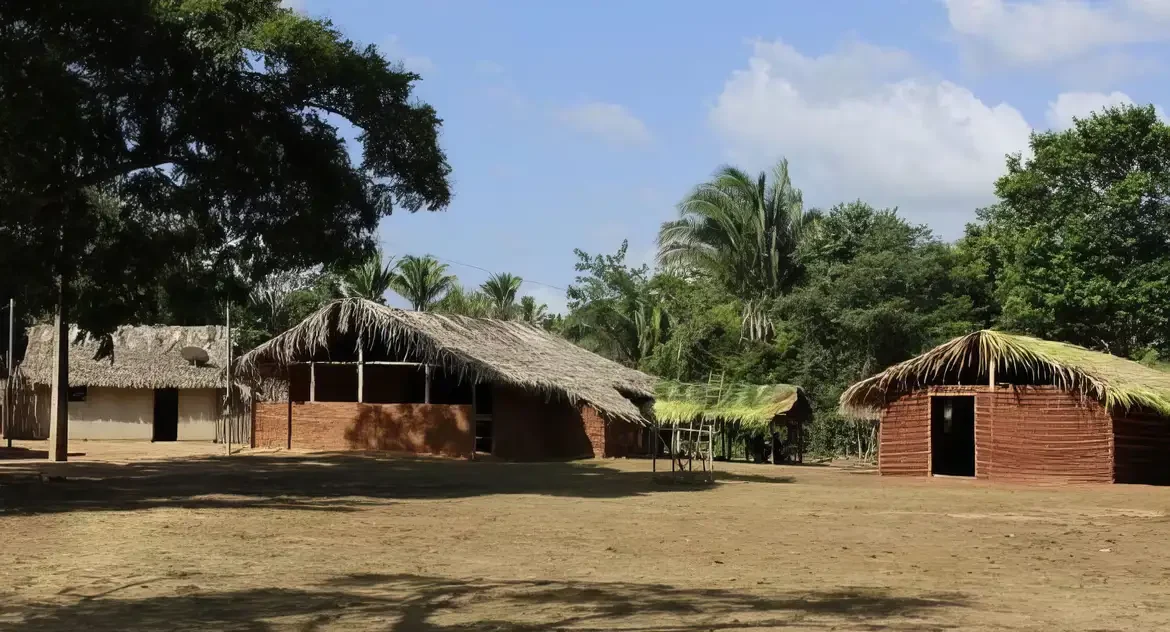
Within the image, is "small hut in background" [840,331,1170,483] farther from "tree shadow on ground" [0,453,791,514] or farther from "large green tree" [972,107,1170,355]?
"large green tree" [972,107,1170,355]

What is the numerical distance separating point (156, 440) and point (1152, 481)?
2891 centimetres

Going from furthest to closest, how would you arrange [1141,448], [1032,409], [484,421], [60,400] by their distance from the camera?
[484,421] → [1141,448] → [1032,409] → [60,400]

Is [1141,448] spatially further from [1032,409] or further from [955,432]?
[955,432]

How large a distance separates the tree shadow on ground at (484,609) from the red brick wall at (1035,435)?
54.5 ft

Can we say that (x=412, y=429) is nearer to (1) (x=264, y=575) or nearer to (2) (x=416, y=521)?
(2) (x=416, y=521)

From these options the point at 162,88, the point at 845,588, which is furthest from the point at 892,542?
the point at 162,88

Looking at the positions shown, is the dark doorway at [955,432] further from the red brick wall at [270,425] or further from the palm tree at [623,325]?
the red brick wall at [270,425]

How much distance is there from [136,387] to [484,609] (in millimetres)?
32480

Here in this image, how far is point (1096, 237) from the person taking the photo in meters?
32.4

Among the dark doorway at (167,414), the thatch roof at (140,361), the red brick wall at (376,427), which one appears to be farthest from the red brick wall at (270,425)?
the dark doorway at (167,414)

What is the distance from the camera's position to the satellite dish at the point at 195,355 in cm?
3794

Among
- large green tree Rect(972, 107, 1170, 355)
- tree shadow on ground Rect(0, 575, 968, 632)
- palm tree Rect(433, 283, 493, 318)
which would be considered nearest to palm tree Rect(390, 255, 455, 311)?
palm tree Rect(433, 283, 493, 318)

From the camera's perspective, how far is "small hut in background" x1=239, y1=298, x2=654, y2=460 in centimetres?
2955

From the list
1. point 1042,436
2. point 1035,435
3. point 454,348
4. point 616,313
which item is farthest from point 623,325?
point 1042,436
